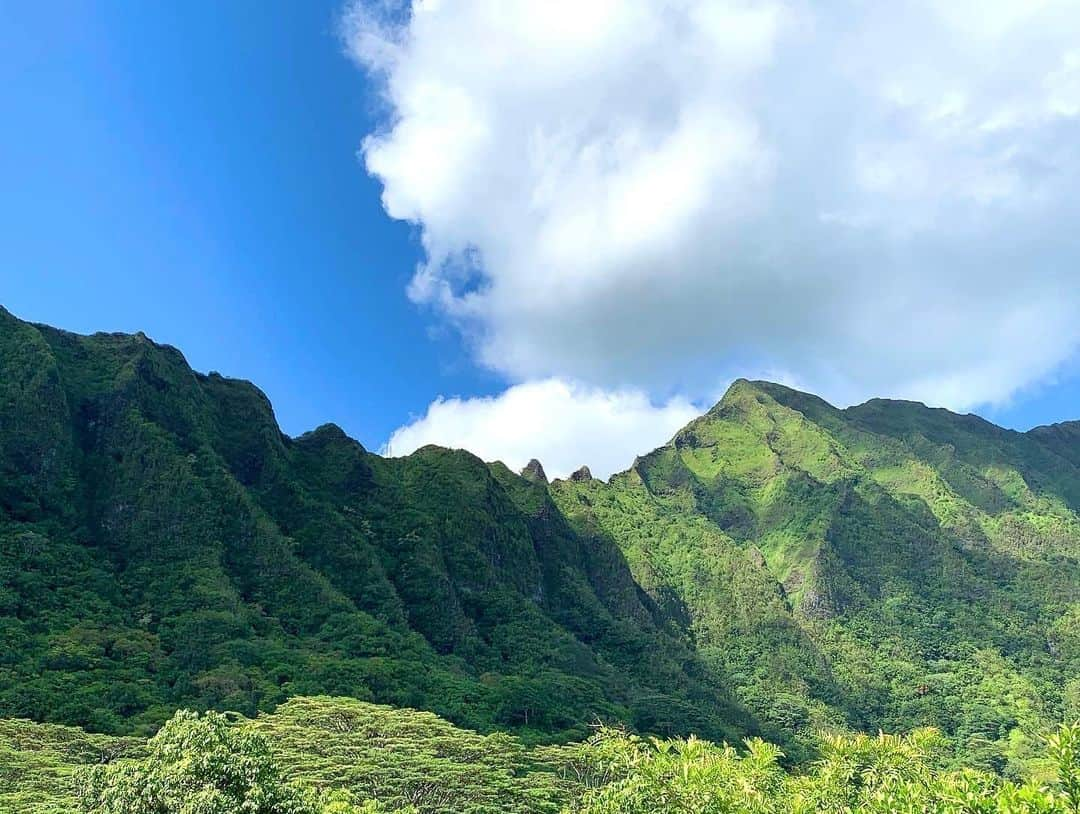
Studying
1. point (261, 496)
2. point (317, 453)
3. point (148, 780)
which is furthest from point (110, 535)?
point (148, 780)

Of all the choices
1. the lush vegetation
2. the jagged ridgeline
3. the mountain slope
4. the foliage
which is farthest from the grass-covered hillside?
the foliage

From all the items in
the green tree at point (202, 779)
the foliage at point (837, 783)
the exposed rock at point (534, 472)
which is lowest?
the foliage at point (837, 783)

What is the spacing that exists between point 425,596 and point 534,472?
198ft

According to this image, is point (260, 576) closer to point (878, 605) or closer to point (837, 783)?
point (837, 783)

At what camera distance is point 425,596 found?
100562 mm

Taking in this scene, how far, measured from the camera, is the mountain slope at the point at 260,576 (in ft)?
220

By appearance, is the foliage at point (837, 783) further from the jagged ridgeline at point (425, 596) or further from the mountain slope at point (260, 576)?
the jagged ridgeline at point (425, 596)

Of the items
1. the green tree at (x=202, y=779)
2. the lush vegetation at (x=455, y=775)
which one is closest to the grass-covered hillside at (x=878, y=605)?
the lush vegetation at (x=455, y=775)

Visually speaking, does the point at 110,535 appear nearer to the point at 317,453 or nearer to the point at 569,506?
the point at 317,453

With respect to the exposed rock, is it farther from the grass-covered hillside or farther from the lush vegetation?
the lush vegetation

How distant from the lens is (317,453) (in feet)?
393

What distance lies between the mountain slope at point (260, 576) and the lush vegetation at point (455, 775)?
18394 millimetres

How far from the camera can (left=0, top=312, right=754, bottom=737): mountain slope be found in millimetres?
67000

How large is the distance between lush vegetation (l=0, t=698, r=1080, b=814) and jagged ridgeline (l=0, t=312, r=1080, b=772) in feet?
61.1
